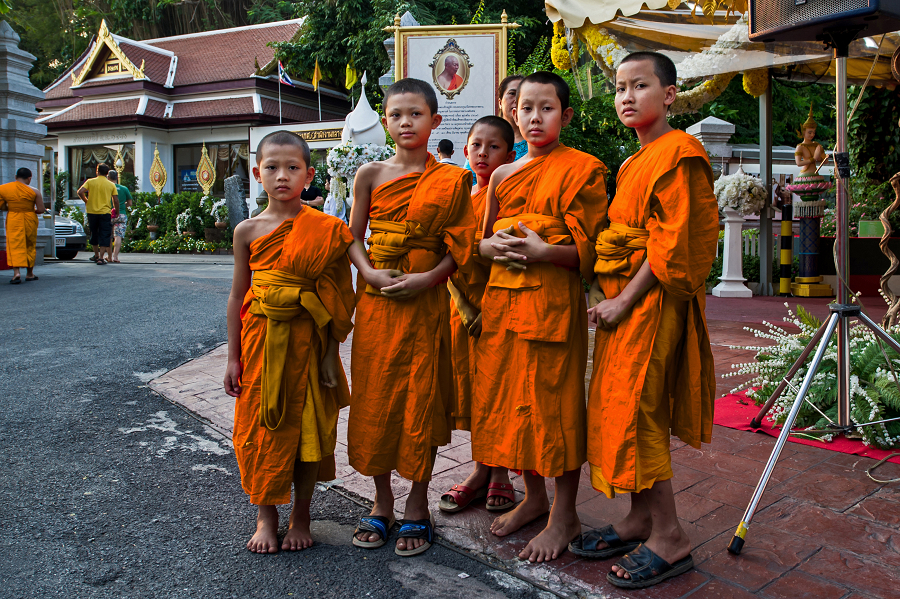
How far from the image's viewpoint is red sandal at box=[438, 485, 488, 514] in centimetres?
287

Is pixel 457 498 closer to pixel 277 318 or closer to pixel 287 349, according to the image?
pixel 287 349

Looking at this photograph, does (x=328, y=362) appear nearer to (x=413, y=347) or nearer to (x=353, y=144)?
(x=413, y=347)

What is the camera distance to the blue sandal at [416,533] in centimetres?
251

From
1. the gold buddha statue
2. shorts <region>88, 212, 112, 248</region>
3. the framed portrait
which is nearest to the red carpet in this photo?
the framed portrait

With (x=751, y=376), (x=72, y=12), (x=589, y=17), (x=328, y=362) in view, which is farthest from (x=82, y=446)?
(x=72, y=12)

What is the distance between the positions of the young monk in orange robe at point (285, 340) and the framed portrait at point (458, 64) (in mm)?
4841

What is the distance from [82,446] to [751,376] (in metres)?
4.14

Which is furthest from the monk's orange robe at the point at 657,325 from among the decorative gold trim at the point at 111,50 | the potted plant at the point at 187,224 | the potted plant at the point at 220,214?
the decorative gold trim at the point at 111,50

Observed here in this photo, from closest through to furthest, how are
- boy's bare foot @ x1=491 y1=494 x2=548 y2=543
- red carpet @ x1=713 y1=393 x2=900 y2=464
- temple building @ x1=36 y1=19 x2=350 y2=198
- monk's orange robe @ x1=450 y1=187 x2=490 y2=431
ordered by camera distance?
boy's bare foot @ x1=491 y1=494 x2=548 y2=543
monk's orange robe @ x1=450 y1=187 x2=490 y2=431
red carpet @ x1=713 y1=393 x2=900 y2=464
temple building @ x1=36 y1=19 x2=350 y2=198

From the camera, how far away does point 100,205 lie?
12883 millimetres

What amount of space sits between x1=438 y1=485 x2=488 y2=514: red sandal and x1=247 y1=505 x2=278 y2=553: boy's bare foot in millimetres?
692

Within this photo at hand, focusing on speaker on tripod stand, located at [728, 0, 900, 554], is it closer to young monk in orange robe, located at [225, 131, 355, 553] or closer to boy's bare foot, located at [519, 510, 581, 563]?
boy's bare foot, located at [519, 510, 581, 563]

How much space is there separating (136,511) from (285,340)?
1068mm

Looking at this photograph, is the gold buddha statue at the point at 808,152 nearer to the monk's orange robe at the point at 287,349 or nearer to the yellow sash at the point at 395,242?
the yellow sash at the point at 395,242
